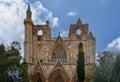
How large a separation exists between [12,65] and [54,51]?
85.3ft

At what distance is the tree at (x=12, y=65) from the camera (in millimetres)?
35531

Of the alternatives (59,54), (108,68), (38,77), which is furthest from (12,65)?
(59,54)

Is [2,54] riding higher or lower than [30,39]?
lower

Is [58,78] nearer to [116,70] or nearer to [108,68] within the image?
[108,68]

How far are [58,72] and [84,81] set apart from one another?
7110mm

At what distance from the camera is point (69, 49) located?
61.9m

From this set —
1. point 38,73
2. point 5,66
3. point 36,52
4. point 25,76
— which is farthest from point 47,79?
point 5,66

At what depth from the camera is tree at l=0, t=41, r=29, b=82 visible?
35531 millimetres

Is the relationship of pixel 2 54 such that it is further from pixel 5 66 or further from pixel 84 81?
pixel 84 81

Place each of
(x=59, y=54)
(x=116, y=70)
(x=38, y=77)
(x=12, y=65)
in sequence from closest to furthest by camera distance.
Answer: (x=116, y=70)
(x=12, y=65)
(x=38, y=77)
(x=59, y=54)

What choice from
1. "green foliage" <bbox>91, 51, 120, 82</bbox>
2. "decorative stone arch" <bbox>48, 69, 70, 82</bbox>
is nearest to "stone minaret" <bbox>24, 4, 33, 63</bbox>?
"decorative stone arch" <bbox>48, 69, 70, 82</bbox>

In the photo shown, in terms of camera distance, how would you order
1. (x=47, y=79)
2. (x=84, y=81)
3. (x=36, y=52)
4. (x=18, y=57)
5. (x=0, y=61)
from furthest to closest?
(x=36, y=52) → (x=47, y=79) → (x=84, y=81) → (x=18, y=57) → (x=0, y=61)

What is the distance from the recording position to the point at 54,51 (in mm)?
62594

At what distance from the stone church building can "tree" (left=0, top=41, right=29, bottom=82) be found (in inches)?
757
